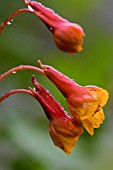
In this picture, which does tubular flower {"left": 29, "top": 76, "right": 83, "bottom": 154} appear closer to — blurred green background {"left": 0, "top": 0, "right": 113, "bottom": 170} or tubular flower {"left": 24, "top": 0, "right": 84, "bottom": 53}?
tubular flower {"left": 24, "top": 0, "right": 84, "bottom": 53}

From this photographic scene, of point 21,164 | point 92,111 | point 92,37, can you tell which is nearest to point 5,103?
point 21,164

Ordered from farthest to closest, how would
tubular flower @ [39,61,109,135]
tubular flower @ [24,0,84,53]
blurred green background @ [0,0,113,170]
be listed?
blurred green background @ [0,0,113,170] < tubular flower @ [39,61,109,135] < tubular flower @ [24,0,84,53]

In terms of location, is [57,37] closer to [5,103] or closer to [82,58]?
[5,103]

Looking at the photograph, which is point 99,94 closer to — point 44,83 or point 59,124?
point 59,124

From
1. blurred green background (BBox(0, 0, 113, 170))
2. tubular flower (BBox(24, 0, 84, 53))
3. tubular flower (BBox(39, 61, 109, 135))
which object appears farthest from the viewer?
blurred green background (BBox(0, 0, 113, 170))

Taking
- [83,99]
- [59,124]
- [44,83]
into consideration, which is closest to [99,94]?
[83,99]

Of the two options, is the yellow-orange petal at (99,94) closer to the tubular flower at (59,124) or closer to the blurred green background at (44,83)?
the tubular flower at (59,124)

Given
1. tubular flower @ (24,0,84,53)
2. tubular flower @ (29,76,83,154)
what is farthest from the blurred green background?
tubular flower @ (24,0,84,53)
